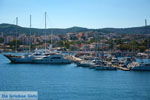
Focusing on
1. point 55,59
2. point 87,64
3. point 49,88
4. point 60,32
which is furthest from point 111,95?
point 60,32

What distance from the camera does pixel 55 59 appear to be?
56.2 m

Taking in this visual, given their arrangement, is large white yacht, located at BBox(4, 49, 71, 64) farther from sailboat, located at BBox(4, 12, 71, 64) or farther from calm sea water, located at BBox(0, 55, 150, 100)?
calm sea water, located at BBox(0, 55, 150, 100)

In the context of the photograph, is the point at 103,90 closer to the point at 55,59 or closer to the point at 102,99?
the point at 102,99

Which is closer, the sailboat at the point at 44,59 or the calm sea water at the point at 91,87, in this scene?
the calm sea water at the point at 91,87

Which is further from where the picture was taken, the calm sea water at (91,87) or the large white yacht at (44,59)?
the large white yacht at (44,59)

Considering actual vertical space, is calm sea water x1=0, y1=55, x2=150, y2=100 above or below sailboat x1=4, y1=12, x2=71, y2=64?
below

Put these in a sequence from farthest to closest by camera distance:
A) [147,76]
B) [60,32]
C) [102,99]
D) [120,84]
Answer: [60,32] < [147,76] < [120,84] < [102,99]

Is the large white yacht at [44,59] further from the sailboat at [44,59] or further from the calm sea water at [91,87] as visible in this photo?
the calm sea water at [91,87]

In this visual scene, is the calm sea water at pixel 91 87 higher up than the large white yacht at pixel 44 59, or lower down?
lower down

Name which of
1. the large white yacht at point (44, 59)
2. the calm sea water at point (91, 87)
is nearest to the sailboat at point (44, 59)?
the large white yacht at point (44, 59)

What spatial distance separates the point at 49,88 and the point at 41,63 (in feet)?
87.8

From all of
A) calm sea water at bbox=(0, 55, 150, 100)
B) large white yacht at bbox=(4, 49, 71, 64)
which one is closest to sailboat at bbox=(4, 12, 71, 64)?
large white yacht at bbox=(4, 49, 71, 64)

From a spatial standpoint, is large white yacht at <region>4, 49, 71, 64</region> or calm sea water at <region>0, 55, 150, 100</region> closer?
calm sea water at <region>0, 55, 150, 100</region>

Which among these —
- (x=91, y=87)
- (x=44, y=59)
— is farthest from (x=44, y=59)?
(x=91, y=87)
